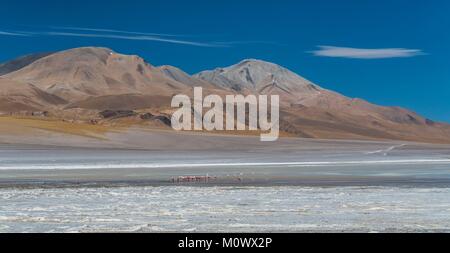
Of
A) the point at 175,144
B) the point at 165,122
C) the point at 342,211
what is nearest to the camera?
the point at 342,211

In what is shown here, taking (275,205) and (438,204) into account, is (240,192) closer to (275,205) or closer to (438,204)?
(275,205)

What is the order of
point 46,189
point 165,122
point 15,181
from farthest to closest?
1. point 165,122
2. point 15,181
3. point 46,189

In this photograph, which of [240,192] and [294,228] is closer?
[294,228]

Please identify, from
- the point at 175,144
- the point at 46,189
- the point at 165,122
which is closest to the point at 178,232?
the point at 46,189

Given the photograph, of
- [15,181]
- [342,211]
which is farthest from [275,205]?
[15,181]

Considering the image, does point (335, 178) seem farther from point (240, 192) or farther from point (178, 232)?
point (178, 232)

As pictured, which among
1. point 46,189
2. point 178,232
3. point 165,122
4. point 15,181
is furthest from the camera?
point 165,122

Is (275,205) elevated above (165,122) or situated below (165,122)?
below

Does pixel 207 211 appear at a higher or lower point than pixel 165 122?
lower
